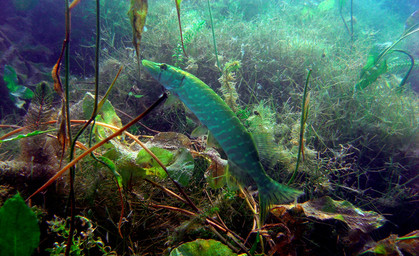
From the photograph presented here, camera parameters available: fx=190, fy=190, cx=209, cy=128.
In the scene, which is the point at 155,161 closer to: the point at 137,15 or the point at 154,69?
the point at 154,69

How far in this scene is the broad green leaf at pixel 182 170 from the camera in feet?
6.77

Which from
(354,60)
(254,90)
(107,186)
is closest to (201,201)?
(107,186)

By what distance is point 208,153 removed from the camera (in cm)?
251

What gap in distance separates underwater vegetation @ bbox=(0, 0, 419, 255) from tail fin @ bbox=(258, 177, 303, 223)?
0.02 meters

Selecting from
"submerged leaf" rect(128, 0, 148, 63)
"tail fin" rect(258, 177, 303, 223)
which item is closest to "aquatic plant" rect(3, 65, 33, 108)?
"submerged leaf" rect(128, 0, 148, 63)

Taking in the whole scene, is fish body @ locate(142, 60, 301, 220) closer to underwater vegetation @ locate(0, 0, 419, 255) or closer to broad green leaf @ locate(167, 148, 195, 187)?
underwater vegetation @ locate(0, 0, 419, 255)

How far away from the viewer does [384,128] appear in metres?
3.72

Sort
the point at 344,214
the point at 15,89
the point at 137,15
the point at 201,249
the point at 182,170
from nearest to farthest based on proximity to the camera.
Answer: the point at 137,15 → the point at 201,249 → the point at 182,170 → the point at 344,214 → the point at 15,89

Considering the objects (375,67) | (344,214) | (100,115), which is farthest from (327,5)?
(100,115)

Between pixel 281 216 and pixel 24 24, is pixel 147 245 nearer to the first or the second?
pixel 281 216

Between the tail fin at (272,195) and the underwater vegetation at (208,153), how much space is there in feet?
0.06

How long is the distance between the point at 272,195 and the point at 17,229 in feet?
6.69

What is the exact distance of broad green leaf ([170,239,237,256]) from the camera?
1621 millimetres

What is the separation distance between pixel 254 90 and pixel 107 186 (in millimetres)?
3651
